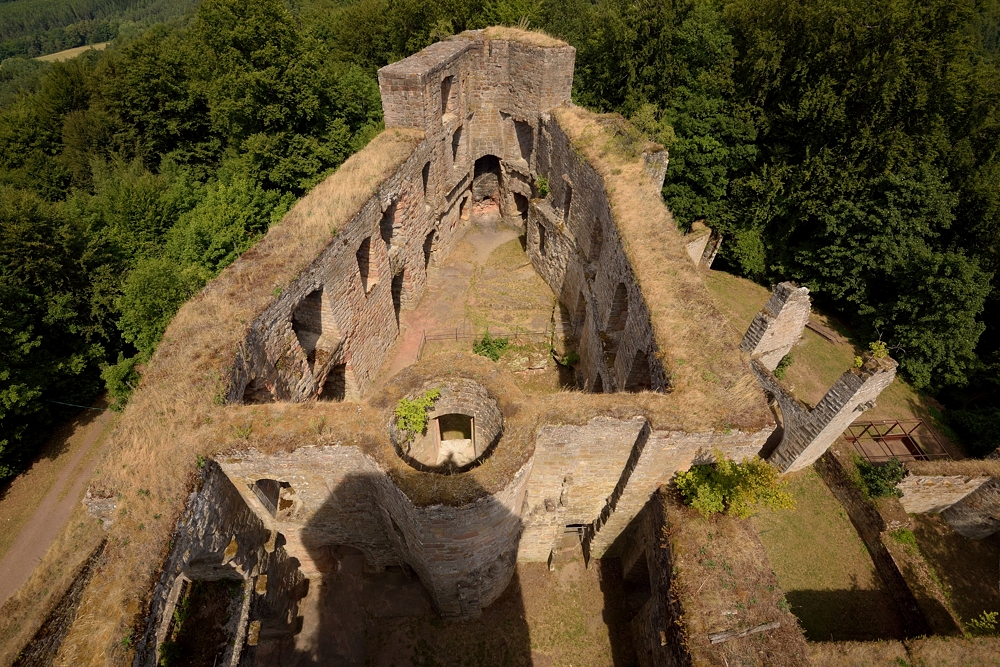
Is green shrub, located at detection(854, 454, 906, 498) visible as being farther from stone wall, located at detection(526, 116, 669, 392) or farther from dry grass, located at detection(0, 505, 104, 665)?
dry grass, located at detection(0, 505, 104, 665)

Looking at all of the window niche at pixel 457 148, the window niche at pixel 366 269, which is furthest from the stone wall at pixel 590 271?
the window niche at pixel 366 269

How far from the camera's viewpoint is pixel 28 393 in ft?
54.4

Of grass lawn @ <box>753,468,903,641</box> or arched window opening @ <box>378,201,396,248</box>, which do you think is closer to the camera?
grass lawn @ <box>753,468,903,641</box>

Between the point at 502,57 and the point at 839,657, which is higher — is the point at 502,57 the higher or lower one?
the higher one

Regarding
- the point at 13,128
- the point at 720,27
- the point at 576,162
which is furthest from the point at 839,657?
the point at 13,128

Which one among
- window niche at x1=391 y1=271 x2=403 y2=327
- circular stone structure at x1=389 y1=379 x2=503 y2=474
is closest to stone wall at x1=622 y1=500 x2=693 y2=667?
circular stone structure at x1=389 y1=379 x2=503 y2=474

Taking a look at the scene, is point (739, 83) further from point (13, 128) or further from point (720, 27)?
point (13, 128)

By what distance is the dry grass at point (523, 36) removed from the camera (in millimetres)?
18094

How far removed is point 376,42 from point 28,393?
74.6 ft

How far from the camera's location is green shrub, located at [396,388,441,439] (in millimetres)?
8788

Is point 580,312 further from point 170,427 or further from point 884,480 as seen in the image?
point 170,427

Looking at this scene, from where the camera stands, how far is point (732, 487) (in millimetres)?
8734

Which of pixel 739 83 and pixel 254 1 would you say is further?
pixel 739 83

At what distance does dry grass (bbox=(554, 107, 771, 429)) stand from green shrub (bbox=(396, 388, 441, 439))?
4.56m
